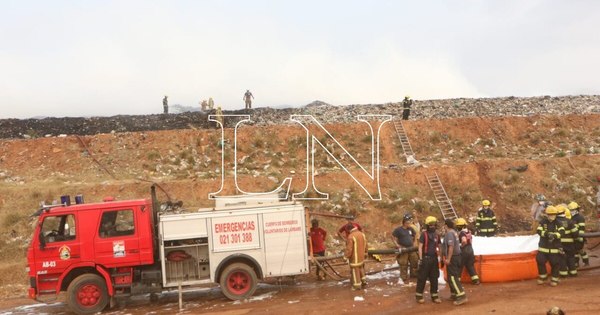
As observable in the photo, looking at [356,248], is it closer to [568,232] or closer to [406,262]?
[406,262]

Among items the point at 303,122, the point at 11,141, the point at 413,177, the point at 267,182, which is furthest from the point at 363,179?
the point at 11,141

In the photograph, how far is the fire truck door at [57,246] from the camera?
10.5 meters

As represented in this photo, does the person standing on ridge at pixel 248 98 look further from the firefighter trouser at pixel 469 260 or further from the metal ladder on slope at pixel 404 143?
the firefighter trouser at pixel 469 260

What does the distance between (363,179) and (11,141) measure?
16.9 m

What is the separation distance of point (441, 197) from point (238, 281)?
11159mm

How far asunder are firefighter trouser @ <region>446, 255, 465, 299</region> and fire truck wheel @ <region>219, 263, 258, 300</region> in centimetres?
403

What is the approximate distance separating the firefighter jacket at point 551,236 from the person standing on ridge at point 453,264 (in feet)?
7.12

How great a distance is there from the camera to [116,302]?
11.7 metres

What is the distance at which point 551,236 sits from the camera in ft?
34.6

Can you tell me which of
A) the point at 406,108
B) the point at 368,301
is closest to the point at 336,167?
the point at 406,108

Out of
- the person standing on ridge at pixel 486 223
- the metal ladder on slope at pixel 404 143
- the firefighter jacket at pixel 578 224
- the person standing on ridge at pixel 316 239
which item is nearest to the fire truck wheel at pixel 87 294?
the person standing on ridge at pixel 316 239

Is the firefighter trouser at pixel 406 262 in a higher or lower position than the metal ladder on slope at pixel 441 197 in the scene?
lower

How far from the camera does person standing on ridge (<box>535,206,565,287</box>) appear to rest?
34.7 ft

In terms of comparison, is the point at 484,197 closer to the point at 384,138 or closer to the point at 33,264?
the point at 384,138
